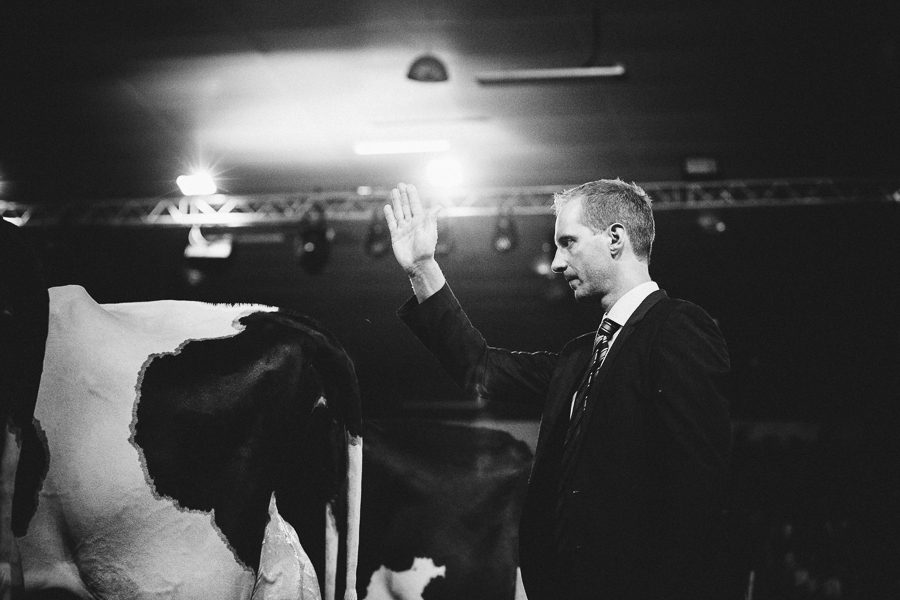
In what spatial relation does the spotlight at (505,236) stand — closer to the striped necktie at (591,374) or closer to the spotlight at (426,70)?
the spotlight at (426,70)

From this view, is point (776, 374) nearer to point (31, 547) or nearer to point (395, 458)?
point (395, 458)

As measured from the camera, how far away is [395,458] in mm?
2766

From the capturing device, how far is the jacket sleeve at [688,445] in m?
1.55

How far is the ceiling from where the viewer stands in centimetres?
501

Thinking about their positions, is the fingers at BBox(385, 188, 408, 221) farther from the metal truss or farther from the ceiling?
the metal truss

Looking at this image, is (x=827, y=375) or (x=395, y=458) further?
(x=827, y=375)

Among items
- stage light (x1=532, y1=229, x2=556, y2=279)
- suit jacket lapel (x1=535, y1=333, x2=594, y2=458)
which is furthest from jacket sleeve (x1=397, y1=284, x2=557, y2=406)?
stage light (x1=532, y1=229, x2=556, y2=279)

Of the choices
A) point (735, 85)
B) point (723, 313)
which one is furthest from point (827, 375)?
point (735, 85)

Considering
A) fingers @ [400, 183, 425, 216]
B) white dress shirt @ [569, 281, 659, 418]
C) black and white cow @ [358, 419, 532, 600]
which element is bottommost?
black and white cow @ [358, 419, 532, 600]

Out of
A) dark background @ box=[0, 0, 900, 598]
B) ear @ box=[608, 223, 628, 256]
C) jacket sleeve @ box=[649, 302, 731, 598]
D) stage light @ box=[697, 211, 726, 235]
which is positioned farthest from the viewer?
stage light @ box=[697, 211, 726, 235]

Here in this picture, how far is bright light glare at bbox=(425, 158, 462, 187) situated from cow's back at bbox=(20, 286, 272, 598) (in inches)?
209

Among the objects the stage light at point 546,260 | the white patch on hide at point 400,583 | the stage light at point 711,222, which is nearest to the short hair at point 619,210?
the white patch on hide at point 400,583

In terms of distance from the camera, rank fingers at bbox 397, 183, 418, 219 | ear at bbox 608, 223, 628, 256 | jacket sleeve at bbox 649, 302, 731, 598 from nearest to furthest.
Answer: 1. jacket sleeve at bbox 649, 302, 731, 598
2. ear at bbox 608, 223, 628, 256
3. fingers at bbox 397, 183, 418, 219

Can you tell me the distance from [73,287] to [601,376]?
48.4 inches
